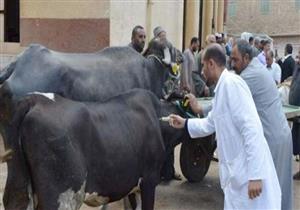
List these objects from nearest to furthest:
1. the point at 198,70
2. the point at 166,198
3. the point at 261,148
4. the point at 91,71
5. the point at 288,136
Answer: the point at 261,148 → the point at 288,136 → the point at 91,71 → the point at 166,198 → the point at 198,70

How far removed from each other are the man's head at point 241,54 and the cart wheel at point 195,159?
9.36 feet

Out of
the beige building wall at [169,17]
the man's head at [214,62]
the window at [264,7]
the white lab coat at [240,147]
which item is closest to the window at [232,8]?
the window at [264,7]

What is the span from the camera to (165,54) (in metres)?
7.66

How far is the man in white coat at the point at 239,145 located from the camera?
4355mm

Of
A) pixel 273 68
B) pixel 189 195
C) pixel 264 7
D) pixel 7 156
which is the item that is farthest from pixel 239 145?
pixel 264 7

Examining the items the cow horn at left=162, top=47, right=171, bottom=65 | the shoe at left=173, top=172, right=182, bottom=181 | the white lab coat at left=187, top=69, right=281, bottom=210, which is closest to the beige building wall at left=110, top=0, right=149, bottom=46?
the shoe at left=173, top=172, right=182, bottom=181

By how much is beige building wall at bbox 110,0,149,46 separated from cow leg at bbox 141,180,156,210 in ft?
20.1

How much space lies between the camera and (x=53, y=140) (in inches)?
183

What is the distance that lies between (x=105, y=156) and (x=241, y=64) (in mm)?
1408

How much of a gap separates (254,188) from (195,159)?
13.5 feet

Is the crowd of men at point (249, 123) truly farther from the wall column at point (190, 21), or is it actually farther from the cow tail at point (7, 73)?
the wall column at point (190, 21)

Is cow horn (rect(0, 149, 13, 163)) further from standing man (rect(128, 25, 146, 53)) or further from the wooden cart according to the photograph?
standing man (rect(128, 25, 146, 53))

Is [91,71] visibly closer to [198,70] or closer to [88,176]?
[88,176]

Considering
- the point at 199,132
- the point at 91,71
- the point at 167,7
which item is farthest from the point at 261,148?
the point at 167,7
